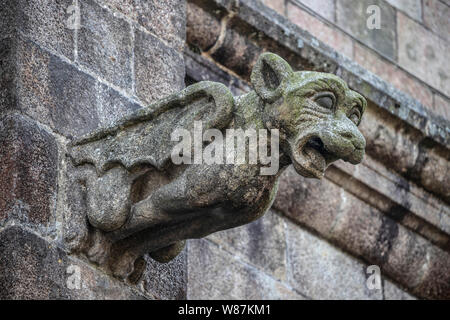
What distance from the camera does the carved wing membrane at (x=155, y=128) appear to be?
12.2 feet

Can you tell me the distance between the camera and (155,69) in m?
4.48

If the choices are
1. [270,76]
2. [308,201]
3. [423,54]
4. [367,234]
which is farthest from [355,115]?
[423,54]

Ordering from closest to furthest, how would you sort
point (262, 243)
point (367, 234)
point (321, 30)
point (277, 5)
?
point (262, 243), point (367, 234), point (277, 5), point (321, 30)

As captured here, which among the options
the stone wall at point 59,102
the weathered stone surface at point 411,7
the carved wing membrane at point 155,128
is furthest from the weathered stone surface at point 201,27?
the weathered stone surface at point 411,7

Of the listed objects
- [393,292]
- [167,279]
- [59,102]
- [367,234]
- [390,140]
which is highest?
[390,140]

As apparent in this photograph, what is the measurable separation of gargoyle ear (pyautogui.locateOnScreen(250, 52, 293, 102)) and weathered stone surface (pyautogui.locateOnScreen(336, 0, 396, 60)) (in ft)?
9.11

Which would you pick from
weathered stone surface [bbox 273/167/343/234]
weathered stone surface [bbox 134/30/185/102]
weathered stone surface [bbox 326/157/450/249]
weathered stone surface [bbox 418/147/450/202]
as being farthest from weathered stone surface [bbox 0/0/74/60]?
weathered stone surface [bbox 418/147/450/202]

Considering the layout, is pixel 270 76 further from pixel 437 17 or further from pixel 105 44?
pixel 437 17

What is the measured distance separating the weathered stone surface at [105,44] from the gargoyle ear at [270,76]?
0.71 m

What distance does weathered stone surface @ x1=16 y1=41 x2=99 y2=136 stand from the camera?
3.96 metres

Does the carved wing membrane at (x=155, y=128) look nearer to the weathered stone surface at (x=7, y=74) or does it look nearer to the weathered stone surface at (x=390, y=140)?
the weathered stone surface at (x=7, y=74)

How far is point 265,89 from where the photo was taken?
3682 millimetres

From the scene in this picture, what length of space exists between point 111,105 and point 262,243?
145 centimetres

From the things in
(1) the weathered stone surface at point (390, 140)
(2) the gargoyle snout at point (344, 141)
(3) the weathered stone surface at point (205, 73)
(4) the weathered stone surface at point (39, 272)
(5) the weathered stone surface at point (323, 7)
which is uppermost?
(5) the weathered stone surface at point (323, 7)
